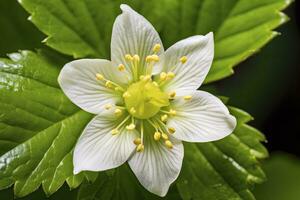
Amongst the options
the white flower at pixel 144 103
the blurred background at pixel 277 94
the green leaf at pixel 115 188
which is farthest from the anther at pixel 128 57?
the blurred background at pixel 277 94

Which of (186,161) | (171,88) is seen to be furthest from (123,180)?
(171,88)

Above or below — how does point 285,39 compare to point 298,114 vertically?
above

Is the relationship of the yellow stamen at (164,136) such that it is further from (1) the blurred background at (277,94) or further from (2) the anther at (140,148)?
(1) the blurred background at (277,94)

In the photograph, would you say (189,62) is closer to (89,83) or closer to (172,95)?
(172,95)

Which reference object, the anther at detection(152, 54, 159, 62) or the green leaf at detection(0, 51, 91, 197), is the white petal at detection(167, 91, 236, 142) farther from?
the green leaf at detection(0, 51, 91, 197)

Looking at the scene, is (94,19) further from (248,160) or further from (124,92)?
(248,160)

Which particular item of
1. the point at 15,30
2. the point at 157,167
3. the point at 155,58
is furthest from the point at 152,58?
the point at 15,30

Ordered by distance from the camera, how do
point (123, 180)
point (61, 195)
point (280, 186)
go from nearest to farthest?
point (123, 180), point (61, 195), point (280, 186)
